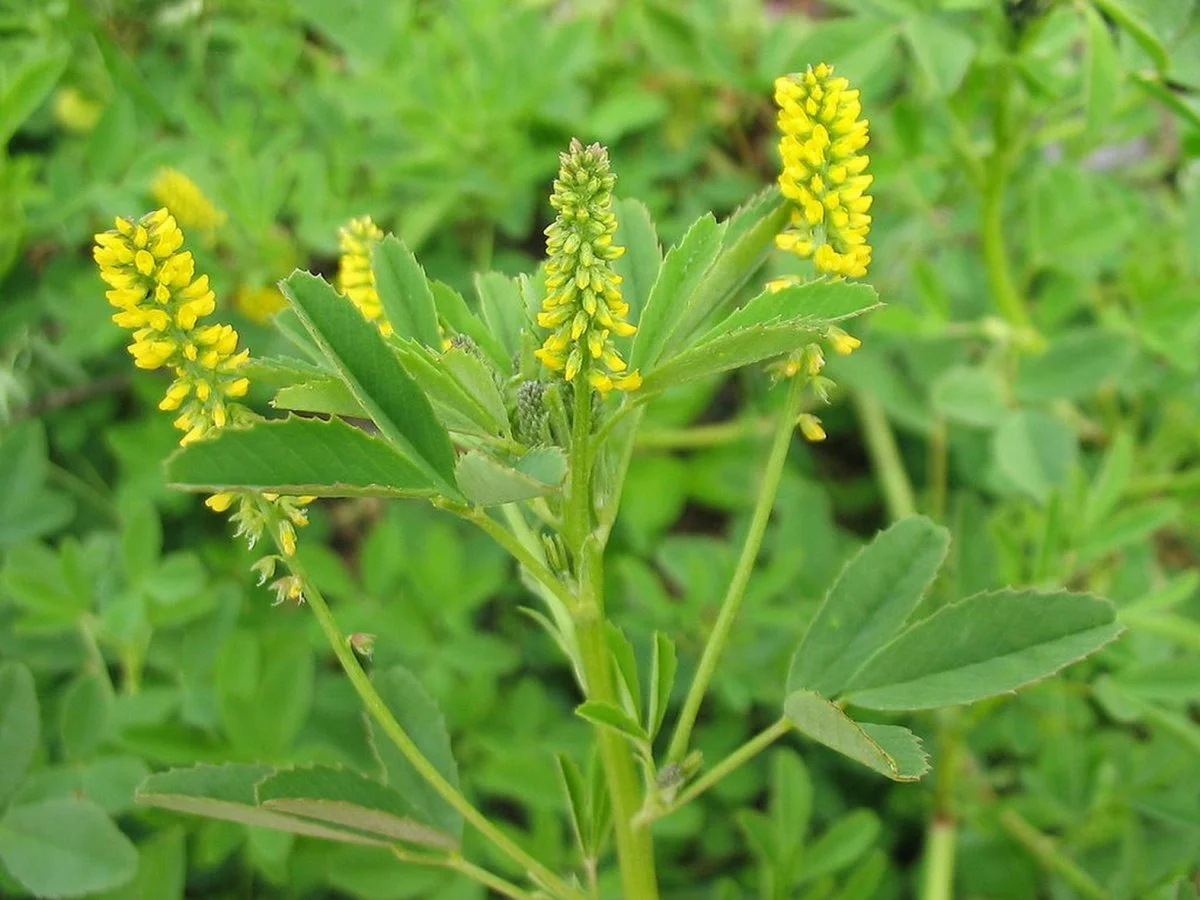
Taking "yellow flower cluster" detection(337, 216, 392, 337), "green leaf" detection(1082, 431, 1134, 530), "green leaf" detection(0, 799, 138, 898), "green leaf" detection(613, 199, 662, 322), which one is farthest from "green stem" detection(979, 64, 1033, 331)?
"green leaf" detection(0, 799, 138, 898)

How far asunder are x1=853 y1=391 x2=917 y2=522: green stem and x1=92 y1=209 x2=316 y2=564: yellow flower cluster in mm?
1412

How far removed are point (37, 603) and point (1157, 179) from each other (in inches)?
94.5

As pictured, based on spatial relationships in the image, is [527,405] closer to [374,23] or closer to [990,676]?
[990,676]

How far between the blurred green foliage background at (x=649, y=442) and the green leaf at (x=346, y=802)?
26 centimetres

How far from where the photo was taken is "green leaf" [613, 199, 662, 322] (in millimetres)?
962

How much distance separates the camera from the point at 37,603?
4.62ft

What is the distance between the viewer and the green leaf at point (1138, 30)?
126cm

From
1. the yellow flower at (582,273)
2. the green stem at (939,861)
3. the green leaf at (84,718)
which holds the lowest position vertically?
the green stem at (939,861)

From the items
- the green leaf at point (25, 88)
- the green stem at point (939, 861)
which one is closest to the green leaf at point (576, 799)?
the green stem at point (939, 861)

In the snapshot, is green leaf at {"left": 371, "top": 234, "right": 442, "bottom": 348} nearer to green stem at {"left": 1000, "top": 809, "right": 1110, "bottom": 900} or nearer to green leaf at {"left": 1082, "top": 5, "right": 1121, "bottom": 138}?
green leaf at {"left": 1082, "top": 5, "right": 1121, "bottom": 138}

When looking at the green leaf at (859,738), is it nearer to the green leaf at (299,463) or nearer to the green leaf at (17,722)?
the green leaf at (299,463)

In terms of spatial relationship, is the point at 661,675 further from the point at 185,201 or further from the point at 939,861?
the point at 185,201

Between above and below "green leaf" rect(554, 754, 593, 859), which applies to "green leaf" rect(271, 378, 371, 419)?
above

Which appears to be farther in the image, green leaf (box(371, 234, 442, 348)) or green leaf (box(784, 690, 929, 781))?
green leaf (box(371, 234, 442, 348))
